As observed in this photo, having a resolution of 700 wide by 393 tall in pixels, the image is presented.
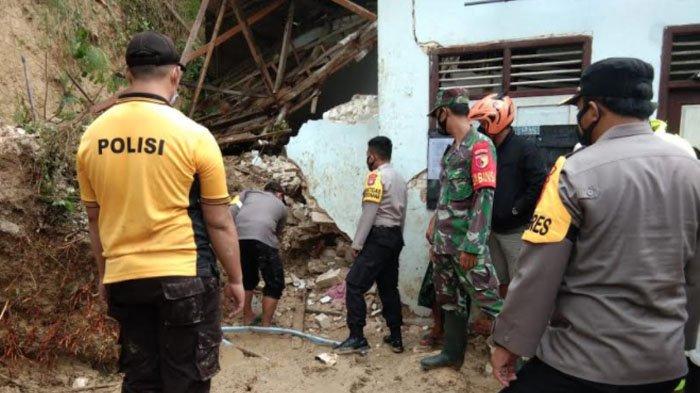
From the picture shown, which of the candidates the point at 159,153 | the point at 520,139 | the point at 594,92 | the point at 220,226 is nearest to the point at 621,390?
the point at 594,92

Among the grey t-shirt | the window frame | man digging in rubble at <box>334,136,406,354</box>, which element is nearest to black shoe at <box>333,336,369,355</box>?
man digging in rubble at <box>334,136,406,354</box>

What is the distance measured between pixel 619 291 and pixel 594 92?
668mm

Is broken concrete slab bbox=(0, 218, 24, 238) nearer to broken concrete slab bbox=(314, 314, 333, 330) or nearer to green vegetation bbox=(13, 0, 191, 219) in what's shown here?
green vegetation bbox=(13, 0, 191, 219)

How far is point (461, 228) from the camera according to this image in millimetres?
3418

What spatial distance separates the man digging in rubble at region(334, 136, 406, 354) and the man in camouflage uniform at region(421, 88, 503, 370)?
660mm

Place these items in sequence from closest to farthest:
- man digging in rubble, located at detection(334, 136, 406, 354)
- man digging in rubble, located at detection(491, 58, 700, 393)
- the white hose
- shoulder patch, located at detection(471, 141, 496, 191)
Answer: man digging in rubble, located at detection(491, 58, 700, 393) → shoulder patch, located at detection(471, 141, 496, 191) → man digging in rubble, located at detection(334, 136, 406, 354) → the white hose

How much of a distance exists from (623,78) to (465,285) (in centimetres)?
208

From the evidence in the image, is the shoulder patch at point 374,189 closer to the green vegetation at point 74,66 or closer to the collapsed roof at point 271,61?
the green vegetation at point 74,66

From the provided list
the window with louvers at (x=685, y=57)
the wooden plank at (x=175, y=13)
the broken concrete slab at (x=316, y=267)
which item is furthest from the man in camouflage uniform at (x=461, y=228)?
the wooden plank at (x=175, y=13)

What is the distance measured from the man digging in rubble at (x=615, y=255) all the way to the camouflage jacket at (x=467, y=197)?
5.21ft

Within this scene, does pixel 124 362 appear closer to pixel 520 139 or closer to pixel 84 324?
pixel 84 324

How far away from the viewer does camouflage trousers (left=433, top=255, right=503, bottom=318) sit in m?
3.27

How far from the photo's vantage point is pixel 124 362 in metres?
2.20

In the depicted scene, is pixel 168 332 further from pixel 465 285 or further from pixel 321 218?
pixel 321 218
